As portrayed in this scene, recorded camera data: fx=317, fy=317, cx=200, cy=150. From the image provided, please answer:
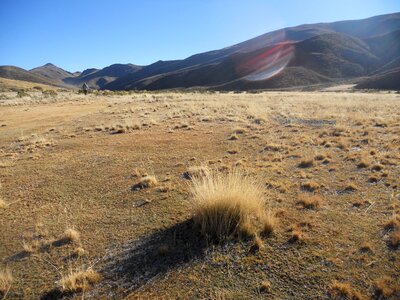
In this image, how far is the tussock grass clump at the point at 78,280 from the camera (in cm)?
426

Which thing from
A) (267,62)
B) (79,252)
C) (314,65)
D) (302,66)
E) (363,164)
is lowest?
(363,164)

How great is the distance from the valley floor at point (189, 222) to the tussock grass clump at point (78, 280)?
0.08 metres

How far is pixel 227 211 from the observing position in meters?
5.36

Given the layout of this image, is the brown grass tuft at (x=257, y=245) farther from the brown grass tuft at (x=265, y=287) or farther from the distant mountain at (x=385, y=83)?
the distant mountain at (x=385, y=83)

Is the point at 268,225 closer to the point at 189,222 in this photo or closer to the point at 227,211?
the point at 227,211

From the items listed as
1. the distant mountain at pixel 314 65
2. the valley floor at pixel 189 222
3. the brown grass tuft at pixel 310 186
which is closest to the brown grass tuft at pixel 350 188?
the valley floor at pixel 189 222

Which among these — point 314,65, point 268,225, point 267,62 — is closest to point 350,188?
point 268,225

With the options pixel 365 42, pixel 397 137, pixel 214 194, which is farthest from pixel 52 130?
pixel 365 42

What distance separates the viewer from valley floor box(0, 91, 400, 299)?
169 inches

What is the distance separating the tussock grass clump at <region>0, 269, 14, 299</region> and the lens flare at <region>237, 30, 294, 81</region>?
126590 mm

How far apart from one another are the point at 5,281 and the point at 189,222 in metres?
2.94

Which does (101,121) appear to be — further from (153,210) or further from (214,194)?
(214,194)

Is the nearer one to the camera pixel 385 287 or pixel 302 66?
pixel 385 287

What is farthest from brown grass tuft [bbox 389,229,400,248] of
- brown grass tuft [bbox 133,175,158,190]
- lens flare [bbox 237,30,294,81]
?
lens flare [bbox 237,30,294,81]
